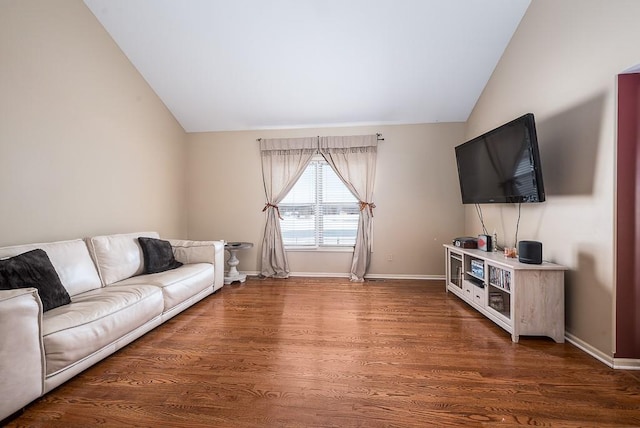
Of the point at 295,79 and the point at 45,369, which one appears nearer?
the point at 45,369

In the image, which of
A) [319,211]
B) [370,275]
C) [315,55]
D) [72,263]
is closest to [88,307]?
[72,263]

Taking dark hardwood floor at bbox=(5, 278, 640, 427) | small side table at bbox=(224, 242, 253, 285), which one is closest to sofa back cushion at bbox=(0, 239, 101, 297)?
dark hardwood floor at bbox=(5, 278, 640, 427)

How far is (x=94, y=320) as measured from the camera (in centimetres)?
189

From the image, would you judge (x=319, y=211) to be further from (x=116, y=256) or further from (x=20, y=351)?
(x=20, y=351)

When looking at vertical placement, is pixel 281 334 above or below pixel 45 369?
below

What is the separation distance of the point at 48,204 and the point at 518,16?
5252 mm

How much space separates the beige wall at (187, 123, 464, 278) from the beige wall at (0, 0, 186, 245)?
Answer: 1.27 m

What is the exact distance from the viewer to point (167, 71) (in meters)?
3.71

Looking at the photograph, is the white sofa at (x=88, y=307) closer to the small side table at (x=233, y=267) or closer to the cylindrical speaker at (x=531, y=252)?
the small side table at (x=233, y=267)

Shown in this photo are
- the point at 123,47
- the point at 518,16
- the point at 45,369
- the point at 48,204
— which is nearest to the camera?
the point at 45,369

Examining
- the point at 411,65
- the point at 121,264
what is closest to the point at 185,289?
the point at 121,264

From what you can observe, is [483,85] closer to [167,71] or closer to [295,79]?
[295,79]

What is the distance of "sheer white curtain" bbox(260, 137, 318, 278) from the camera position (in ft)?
14.9

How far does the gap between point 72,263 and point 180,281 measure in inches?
36.2
